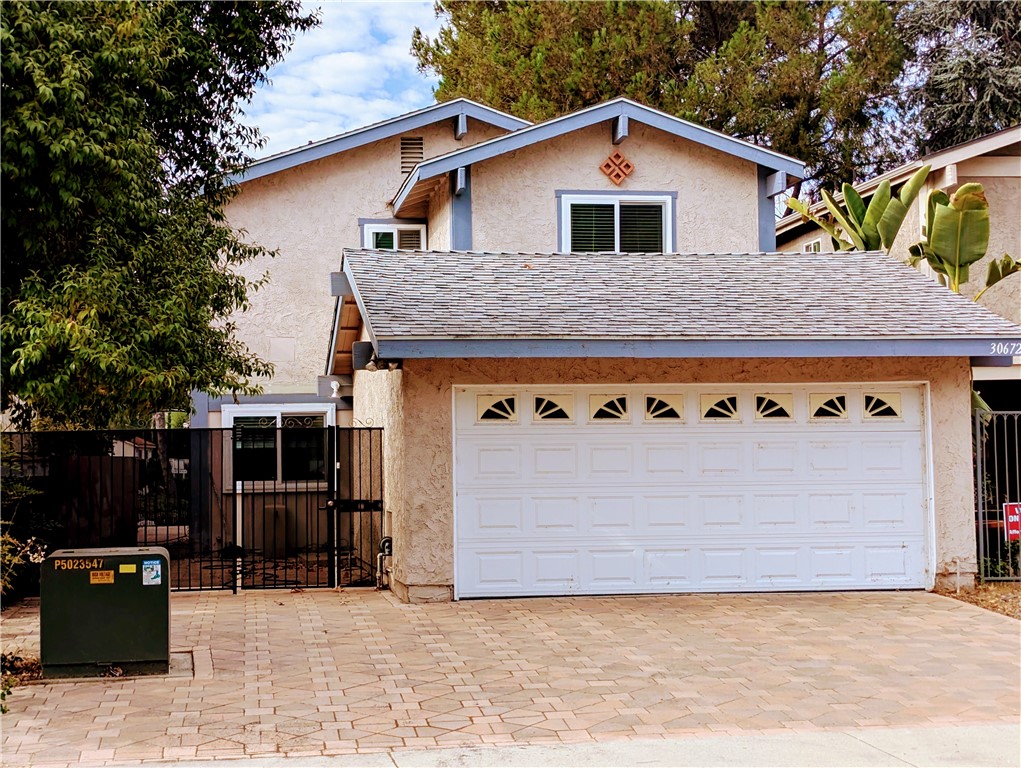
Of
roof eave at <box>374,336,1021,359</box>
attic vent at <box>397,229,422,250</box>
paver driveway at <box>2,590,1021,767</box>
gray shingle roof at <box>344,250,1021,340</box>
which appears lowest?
paver driveway at <box>2,590,1021,767</box>

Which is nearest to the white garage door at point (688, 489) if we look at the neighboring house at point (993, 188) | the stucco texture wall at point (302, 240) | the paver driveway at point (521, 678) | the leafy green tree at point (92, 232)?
the paver driveway at point (521, 678)

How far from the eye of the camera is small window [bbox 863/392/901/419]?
43.1ft

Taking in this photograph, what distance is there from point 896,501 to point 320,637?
6.91m

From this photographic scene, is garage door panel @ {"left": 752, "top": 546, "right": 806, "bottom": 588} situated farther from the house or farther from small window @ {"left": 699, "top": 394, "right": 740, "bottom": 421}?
small window @ {"left": 699, "top": 394, "right": 740, "bottom": 421}

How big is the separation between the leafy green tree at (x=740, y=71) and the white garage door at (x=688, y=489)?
18.5 metres

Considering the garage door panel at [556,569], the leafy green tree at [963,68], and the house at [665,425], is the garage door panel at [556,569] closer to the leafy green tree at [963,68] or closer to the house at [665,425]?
the house at [665,425]

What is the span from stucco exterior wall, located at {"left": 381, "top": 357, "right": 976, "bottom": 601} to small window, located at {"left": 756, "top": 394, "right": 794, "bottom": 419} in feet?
0.66


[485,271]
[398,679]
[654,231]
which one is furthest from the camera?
[654,231]

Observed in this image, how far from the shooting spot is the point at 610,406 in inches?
504

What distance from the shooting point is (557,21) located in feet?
102

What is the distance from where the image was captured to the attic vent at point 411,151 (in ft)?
65.2

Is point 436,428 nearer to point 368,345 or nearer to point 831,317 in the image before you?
point 368,345

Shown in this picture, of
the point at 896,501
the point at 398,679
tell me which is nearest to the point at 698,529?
the point at 896,501

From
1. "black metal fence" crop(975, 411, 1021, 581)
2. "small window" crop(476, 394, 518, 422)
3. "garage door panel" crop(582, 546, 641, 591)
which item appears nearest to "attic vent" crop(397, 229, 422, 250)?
"small window" crop(476, 394, 518, 422)
